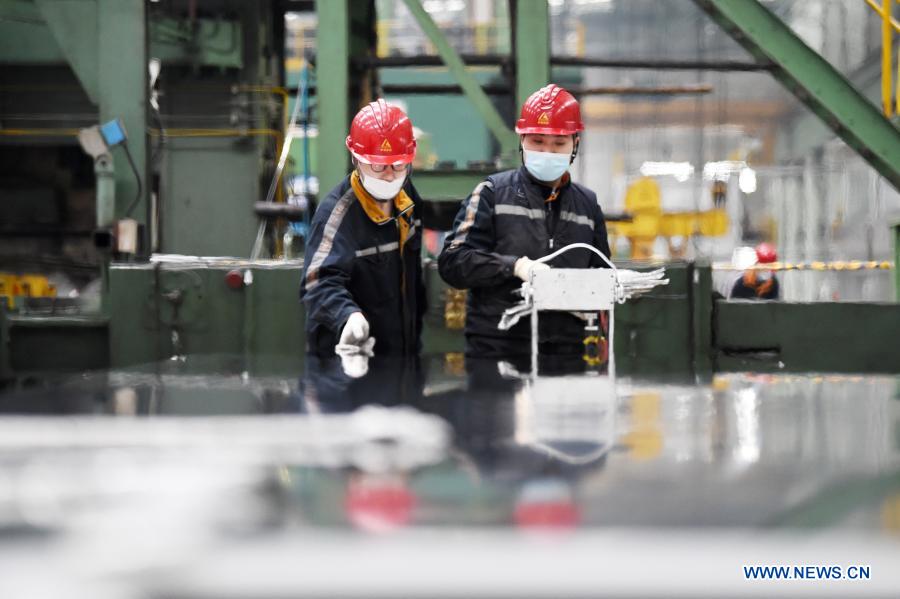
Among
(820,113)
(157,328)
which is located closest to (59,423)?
(157,328)

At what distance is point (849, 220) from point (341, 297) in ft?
35.8

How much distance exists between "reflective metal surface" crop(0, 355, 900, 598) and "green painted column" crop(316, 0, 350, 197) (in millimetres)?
2982

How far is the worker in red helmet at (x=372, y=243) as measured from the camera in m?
2.89

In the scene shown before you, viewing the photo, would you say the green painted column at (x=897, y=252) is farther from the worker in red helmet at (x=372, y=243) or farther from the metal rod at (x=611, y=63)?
the worker in red helmet at (x=372, y=243)

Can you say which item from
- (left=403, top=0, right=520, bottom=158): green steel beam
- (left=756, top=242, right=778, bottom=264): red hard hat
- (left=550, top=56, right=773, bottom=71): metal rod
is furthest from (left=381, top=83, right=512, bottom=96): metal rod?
(left=756, top=242, right=778, bottom=264): red hard hat

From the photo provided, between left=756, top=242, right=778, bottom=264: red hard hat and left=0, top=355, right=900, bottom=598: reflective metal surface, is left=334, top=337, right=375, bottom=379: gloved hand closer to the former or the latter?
left=0, top=355, right=900, bottom=598: reflective metal surface

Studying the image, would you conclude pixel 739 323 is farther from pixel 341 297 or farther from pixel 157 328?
pixel 157 328

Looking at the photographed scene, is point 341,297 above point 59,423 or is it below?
above

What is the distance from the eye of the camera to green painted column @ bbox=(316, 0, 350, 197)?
470 centimetres

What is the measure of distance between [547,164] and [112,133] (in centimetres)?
270

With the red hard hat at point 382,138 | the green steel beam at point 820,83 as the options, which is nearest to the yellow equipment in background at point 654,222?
the green steel beam at point 820,83

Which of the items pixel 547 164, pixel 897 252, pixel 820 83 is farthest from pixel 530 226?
pixel 897 252

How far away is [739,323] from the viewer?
4270 mm

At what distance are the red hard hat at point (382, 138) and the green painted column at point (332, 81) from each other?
1.71 meters
